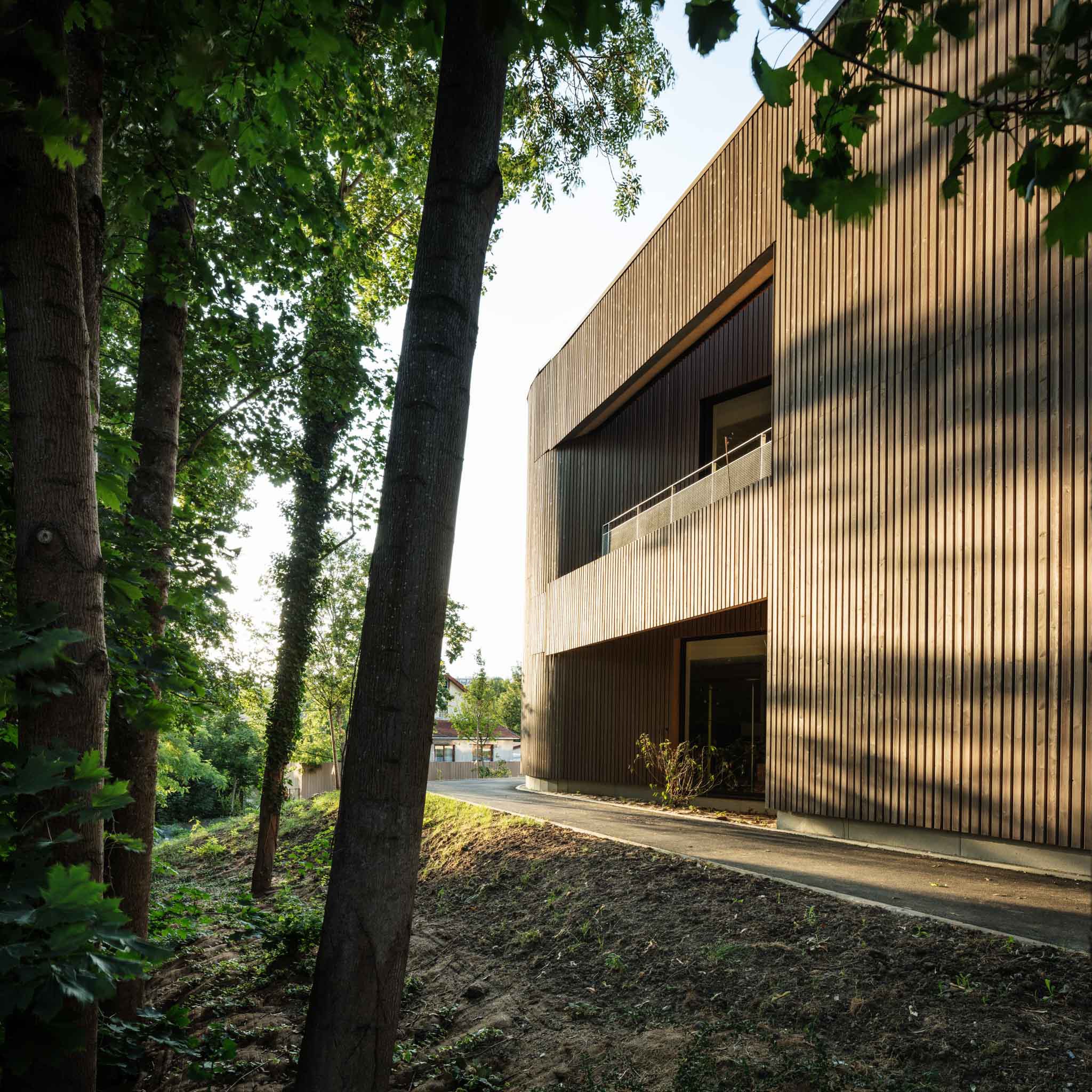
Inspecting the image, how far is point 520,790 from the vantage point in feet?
64.2

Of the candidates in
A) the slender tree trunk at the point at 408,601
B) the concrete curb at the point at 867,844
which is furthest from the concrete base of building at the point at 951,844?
the slender tree trunk at the point at 408,601

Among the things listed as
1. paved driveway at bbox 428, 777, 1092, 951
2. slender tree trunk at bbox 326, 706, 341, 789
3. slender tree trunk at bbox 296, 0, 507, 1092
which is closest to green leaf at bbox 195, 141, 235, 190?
slender tree trunk at bbox 296, 0, 507, 1092

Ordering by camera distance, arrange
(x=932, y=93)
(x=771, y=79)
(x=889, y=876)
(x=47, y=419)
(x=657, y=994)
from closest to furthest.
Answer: (x=771, y=79) < (x=932, y=93) < (x=47, y=419) < (x=657, y=994) < (x=889, y=876)

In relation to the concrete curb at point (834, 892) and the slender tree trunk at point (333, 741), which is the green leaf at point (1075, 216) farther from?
the slender tree trunk at point (333, 741)

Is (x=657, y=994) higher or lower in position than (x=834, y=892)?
lower

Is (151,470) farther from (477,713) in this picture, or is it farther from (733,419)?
(477,713)

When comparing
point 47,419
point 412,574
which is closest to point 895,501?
point 412,574

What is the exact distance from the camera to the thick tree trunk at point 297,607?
44.2ft

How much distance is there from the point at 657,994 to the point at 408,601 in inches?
147

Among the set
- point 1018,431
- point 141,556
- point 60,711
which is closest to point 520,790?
point 1018,431

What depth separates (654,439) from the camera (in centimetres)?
1825

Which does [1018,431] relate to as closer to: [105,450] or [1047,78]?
[1047,78]

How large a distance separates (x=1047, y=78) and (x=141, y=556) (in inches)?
160

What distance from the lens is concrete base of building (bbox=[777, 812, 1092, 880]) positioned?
7340 millimetres
